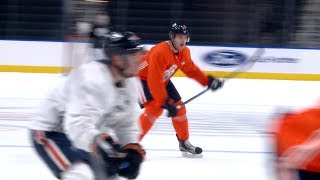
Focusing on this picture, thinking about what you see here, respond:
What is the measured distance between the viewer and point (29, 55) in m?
8.77

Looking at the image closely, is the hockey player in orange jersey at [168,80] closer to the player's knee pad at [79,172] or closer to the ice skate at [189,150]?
the ice skate at [189,150]

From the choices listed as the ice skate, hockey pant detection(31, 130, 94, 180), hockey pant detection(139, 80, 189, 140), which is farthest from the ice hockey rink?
hockey pant detection(31, 130, 94, 180)

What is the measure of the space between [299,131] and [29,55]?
7419mm

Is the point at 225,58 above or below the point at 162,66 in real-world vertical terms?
below

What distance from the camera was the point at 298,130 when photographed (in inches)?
65.0

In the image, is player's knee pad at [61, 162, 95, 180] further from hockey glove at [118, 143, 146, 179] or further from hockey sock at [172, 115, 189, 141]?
hockey sock at [172, 115, 189, 141]

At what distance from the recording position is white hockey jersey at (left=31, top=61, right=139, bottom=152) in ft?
6.53

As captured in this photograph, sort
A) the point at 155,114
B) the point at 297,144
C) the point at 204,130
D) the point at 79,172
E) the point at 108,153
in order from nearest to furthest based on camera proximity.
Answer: the point at 297,144, the point at 108,153, the point at 79,172, the point at 155,114, the point at 204,130

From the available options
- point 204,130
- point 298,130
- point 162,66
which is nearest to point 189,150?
point 162,66

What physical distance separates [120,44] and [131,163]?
376mm

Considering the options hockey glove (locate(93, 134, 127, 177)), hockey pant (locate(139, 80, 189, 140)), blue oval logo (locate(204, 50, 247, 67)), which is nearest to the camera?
hockey glove (locate(93, 134, 127, 177))

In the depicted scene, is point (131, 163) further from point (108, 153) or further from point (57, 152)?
point (57, 152)

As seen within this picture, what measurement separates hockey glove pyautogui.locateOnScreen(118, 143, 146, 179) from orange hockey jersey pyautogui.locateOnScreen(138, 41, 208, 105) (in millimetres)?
2261

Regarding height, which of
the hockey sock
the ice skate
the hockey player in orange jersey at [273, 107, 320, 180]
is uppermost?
the hockey player in orange jersey at [273, 107, 320, 180]
